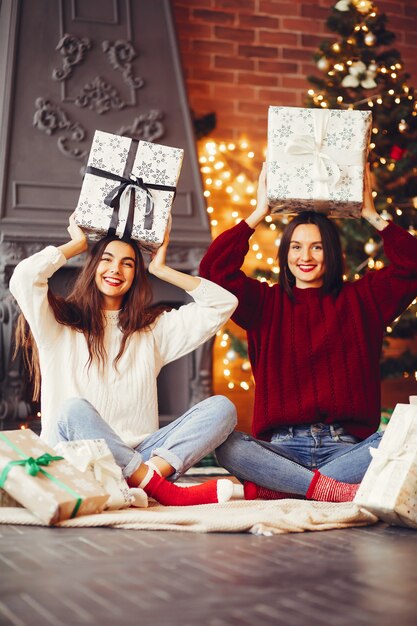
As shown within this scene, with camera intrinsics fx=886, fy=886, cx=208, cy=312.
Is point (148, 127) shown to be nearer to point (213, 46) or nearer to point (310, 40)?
point (213, 46)

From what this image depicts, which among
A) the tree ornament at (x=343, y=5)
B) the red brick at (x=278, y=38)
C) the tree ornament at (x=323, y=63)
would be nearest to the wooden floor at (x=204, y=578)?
the tree ornament at (x=323, y=63)

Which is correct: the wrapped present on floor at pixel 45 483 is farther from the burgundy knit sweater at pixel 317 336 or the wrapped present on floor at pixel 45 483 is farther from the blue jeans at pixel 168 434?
the burgundy knit sweater at pixel 317 336

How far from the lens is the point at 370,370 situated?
2742 mm

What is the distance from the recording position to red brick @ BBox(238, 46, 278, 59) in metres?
5.06

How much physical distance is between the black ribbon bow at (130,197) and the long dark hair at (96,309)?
0.06 meters

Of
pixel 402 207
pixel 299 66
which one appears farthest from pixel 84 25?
pixel 402 207

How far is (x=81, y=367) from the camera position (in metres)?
2.68

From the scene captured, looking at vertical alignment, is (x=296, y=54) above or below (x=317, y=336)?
above

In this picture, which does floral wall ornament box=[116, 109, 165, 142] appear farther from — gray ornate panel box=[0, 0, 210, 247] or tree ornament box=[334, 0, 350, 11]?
tree ornament box=[334, 0, 350, 11]

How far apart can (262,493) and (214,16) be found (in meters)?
3.21

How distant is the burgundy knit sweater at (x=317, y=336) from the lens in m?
2.68

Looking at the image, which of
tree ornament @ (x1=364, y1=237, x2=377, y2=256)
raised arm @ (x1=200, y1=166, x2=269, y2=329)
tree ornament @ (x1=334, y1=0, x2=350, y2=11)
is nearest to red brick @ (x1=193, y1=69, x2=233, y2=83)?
tree ornament @ (x1=334, y1=0, x2=350, y2=11)

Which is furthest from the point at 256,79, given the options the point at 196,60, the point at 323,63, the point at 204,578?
the point at 204,578

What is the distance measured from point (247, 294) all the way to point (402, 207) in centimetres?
187
